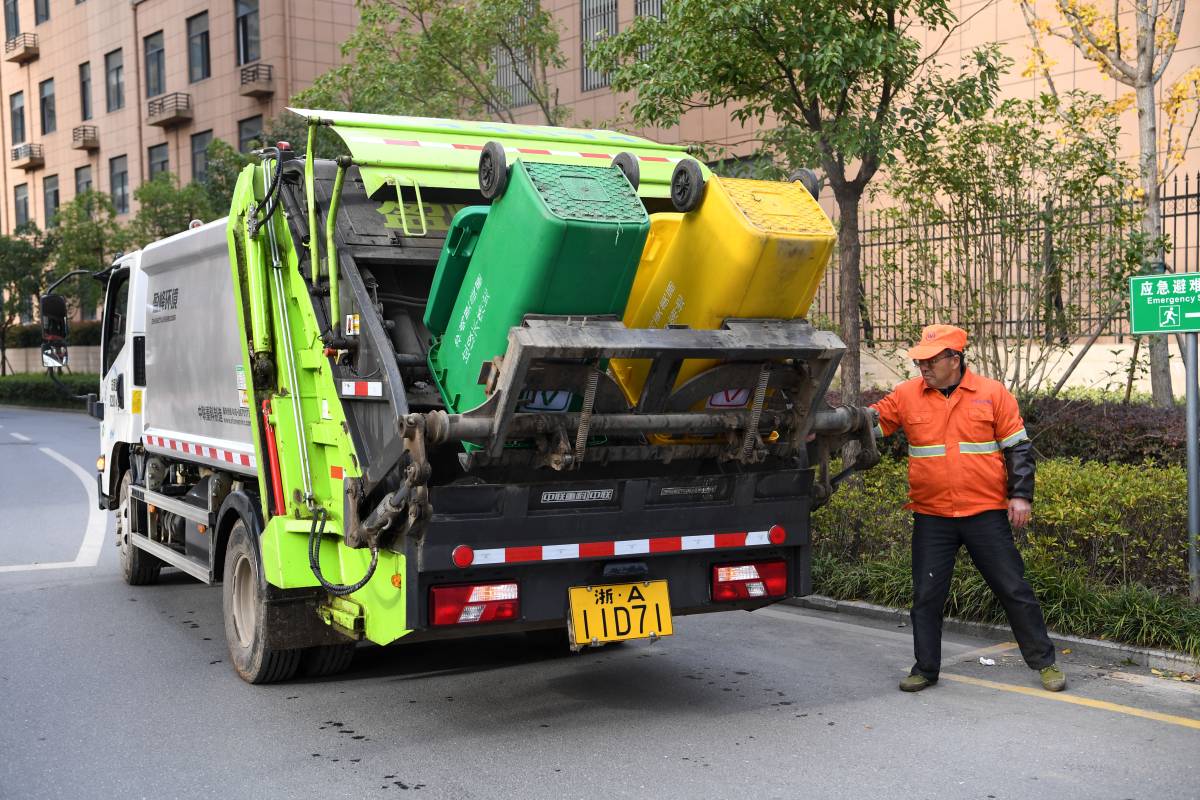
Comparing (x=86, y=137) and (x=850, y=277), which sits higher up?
(x=86, y=137)

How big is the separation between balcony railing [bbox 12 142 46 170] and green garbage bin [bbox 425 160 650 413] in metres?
49.2

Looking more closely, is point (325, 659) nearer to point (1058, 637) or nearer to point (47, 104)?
point (1058, 637)

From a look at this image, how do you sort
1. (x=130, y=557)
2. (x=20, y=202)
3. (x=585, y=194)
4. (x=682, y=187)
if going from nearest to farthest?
1. (x=585, y=194)
2. (x=682, y=187)
3. (x=130, y=557)
4. (x=20, y=202)

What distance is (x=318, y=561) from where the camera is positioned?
566 cm

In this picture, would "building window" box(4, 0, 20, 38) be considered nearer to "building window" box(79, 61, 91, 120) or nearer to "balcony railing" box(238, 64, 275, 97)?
"building window" box(79, 61, 91, 120)

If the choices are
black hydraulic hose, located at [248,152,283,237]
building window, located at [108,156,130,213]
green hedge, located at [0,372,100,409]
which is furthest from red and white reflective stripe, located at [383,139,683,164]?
building window, located at [108,156,130,213]

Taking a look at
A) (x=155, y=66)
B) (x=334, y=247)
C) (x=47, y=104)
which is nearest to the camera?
(x=334, y=247)

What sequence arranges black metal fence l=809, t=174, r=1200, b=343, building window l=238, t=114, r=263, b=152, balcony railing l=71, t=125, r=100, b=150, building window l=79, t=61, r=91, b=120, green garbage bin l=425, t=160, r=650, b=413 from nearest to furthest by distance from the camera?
green garbage bin l=425, t=160, r=650, b=413, black metal fence l=809, t=174, r=1200, b=343, building window l=238, t=114, r=263, b=152, balcony railing l=71, t=125, r=100, b=150, building window l=79, t=61, r=91, b=120

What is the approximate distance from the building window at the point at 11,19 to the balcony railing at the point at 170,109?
14.8 metres

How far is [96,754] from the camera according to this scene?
5293 millimetres

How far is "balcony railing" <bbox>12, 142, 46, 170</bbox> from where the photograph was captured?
48.5m

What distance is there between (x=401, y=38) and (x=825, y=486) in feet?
34.7

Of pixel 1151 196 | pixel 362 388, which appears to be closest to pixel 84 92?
pixel 1151 196

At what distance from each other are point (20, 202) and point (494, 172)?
2088 inches
